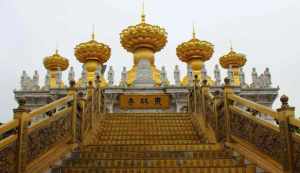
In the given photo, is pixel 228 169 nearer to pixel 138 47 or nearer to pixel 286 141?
pixel 286 141

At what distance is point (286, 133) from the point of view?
4.37m

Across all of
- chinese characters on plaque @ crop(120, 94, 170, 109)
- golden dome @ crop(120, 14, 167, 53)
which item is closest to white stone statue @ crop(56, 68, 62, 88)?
chinese characters on plaque @ crop(120, 94, 170, 109)

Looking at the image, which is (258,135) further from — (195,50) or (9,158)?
(195,50)

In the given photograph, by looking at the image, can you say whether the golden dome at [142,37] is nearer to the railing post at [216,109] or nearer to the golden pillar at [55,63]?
the golden pillar at [55,63]

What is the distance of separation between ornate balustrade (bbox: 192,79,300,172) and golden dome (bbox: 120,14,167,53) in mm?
14076

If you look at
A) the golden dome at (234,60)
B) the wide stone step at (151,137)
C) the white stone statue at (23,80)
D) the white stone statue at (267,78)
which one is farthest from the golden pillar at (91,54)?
the wide stone step at (151,137)

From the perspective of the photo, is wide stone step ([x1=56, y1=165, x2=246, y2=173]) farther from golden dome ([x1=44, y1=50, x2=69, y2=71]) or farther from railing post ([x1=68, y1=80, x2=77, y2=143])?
golden dome ([x1=44, y1=50, x2=69, y2=71])

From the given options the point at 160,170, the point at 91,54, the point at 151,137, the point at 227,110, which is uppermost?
the point at 91,54

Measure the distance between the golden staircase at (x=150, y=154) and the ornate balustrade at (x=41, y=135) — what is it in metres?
0.21

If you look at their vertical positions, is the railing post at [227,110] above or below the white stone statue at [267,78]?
below

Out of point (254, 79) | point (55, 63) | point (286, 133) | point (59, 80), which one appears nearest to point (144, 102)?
point (59, 80)

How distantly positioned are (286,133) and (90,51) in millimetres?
17798

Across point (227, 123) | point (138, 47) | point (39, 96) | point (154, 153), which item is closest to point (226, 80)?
point (227, 123)

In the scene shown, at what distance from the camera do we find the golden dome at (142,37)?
2098 centimetres
